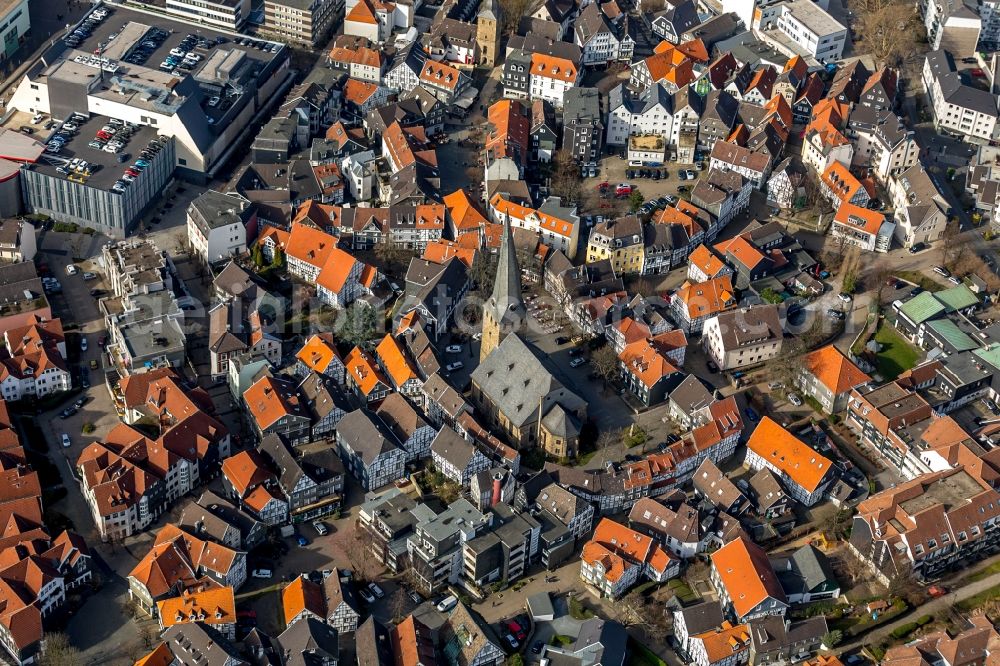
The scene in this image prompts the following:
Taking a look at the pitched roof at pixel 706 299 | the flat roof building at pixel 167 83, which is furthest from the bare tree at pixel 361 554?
the flat roof building at pixel 167 83

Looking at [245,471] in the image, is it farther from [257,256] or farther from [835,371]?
[835,371]

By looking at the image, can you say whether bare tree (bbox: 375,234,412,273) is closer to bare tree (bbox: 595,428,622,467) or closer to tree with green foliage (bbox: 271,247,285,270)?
tree with green foliage (bbox: 271,247,285,270)

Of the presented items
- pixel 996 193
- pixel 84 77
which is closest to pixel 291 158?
pixel 84 77

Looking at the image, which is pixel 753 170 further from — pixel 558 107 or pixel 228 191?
pixel 228 191

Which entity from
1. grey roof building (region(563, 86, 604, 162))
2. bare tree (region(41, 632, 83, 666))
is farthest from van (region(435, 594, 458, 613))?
grey roof building (region(563, 86, 604, 162))

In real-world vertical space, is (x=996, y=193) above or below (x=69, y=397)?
above

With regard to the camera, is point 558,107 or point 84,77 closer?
point 84,77
